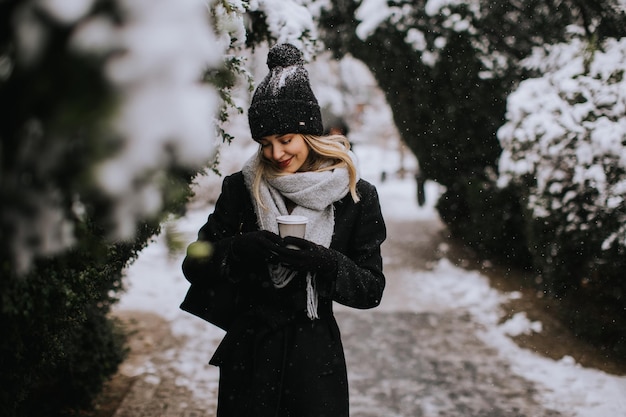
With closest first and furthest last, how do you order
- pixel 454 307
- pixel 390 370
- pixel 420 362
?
pixel 390 370 → pixel 420 362 → pixel 454 307

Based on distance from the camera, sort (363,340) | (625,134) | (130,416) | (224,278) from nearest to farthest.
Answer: (224,278) → (130,416) → (625,134) → (363,340)

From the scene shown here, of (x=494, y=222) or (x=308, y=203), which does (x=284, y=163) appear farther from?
(x=494, y=222)

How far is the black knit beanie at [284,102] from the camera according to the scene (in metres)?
2.21

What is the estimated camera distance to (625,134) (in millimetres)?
4328

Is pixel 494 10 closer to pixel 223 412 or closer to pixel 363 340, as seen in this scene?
pixel 363 340

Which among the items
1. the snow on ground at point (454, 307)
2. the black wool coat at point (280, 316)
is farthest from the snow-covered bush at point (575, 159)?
the black wool coat at point (280, 316)

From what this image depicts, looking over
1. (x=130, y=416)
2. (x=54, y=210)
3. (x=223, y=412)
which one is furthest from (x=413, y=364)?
(x=54, y=210)

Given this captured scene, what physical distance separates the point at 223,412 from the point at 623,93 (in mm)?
4034

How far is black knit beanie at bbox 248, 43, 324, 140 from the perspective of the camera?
221cm

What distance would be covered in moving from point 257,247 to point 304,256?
0.18 meters

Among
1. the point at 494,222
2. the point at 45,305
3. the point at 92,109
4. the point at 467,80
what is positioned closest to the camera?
the point at 92,109

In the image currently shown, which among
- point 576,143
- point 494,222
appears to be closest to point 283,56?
point 576,143

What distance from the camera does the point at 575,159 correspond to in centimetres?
476

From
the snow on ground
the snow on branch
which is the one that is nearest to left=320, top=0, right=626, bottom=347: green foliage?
the snow on branch
